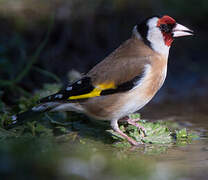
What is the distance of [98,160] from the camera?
383 cm

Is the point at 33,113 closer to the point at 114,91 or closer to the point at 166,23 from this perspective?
the point at 114,91

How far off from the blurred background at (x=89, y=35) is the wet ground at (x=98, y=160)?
2057 millimetres

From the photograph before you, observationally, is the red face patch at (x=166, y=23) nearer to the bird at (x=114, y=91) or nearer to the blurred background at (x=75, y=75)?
the bird at (x=114, y=91)

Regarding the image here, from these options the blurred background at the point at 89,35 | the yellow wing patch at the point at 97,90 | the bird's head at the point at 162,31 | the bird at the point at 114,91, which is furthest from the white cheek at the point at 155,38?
the blurred background at the point at 89,35

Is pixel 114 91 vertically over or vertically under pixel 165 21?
under

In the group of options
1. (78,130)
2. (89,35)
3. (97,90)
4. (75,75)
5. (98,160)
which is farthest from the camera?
(89,35)

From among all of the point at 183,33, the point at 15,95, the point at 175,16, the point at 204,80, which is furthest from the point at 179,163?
the point at 175,16

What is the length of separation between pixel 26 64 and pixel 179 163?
10.2ft

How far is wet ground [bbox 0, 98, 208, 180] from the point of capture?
3.39m

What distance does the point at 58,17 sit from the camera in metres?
7.15

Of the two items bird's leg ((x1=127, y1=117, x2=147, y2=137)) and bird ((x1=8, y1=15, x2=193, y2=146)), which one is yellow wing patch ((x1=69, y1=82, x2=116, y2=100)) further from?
bird's leg ((x1=127, y1=117, x2=147, y2=137))

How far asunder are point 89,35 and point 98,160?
3667 mm

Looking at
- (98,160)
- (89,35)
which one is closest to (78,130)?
(98,160)

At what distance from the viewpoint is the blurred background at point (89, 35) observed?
6734 mm
